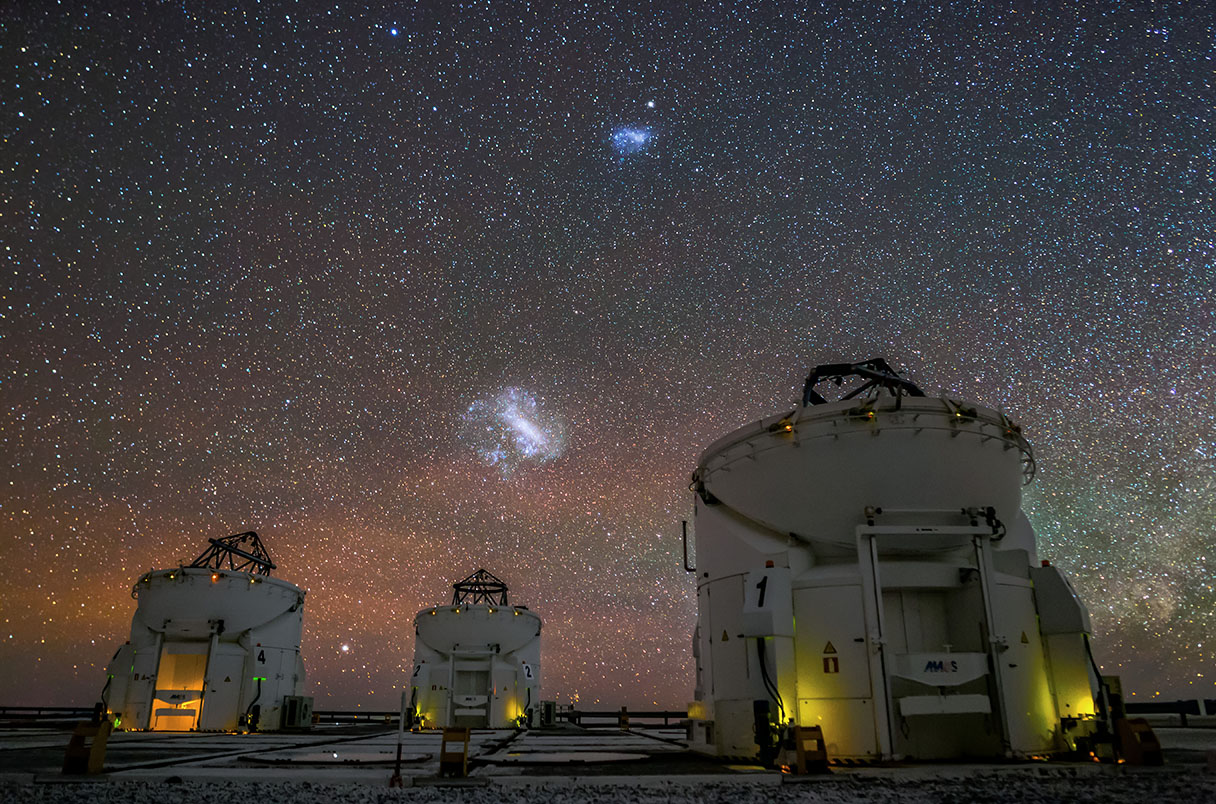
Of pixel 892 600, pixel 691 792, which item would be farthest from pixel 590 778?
pixel 892 600

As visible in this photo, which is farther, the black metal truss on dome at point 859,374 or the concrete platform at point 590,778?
the black metal truss on dome at point 859,374

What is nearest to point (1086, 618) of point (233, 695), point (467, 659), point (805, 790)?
point (805, 790)

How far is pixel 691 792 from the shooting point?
1035cm

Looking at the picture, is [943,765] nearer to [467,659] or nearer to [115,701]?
[467,659]

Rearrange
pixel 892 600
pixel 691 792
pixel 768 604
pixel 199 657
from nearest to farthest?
pixel 691 792, pixel 768 604, pixel 892 600, pixel 199 657

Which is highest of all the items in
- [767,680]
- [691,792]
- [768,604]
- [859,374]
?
[859,374]

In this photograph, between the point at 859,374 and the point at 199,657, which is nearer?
the point at 859,374

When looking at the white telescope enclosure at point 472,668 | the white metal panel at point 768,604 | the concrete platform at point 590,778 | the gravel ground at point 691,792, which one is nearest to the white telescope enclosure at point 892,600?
the white metal panel at point 768,604

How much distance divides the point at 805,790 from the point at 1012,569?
837 cm

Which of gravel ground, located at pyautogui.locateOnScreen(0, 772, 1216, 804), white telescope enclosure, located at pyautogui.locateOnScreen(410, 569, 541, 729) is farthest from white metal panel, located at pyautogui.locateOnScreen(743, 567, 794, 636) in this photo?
white telescope enclosure, located at pyautogui.locateOnScreen(410, 569, 541, 729)

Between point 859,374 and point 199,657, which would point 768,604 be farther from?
point 199,657

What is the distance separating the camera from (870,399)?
16750mm

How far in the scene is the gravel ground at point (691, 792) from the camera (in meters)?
9.35

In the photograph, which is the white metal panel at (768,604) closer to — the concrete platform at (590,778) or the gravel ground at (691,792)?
the concrete platform at (590,778)
